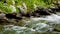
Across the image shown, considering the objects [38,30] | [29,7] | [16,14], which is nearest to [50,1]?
[29,7]

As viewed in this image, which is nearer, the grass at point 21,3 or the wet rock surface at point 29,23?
the wet rock surface at point 29,23

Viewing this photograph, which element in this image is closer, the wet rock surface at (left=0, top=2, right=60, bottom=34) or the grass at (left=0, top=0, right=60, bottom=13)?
the wet rock surface at (left=0, top=2, right=60, bottom=34)

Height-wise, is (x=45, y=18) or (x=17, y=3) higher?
(x=17, y=3)

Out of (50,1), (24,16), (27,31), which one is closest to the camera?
(27,31)

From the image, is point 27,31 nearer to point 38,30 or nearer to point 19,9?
point 38,30

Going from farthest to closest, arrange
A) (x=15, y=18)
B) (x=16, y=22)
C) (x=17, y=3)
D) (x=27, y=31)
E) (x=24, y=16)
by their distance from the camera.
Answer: (x=17, y=3) < (x=24, y=16) < (x=15, y=18) < (x=16, y=22) < (x=27, y=31)

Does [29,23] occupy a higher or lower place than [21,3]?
lower

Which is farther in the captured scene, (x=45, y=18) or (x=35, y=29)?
(x=45, y=18)

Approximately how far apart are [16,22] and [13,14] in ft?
4.00

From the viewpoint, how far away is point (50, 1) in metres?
19.0

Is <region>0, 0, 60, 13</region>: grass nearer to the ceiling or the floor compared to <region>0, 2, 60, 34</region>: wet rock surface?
nearer to the ceiling

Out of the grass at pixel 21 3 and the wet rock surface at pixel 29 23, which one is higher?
the grass at pixel 21 3

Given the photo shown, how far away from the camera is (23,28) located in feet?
35.4

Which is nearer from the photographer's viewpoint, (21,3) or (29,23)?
(29,23)
